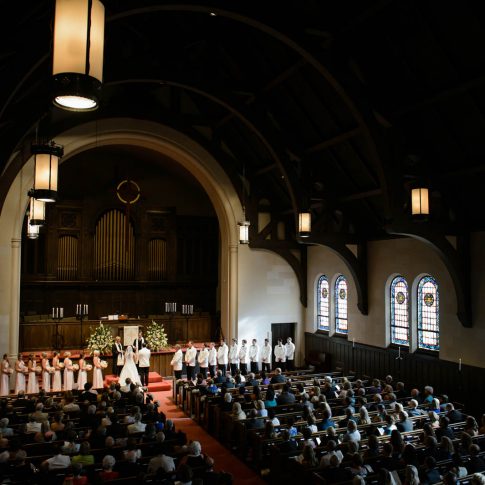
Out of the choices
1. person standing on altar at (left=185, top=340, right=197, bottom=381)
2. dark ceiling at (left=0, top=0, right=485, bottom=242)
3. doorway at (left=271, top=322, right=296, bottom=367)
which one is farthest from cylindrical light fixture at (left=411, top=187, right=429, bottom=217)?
doorway at (left=271, top=322, right=296, bottom=367)

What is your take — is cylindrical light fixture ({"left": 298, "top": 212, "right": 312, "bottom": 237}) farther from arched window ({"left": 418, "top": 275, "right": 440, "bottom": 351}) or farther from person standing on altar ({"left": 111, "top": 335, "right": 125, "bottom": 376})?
person standing on altar ({"left": 111, "top": 335, "right": 125, "bottom": 376})

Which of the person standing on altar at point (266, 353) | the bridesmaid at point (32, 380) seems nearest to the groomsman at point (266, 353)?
the person standing on altar at point (266, 353)

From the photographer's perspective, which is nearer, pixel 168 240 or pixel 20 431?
pixel 20 431

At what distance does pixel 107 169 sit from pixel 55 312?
6.92 m

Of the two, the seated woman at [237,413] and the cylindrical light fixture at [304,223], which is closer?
the seated woman at [237,413]

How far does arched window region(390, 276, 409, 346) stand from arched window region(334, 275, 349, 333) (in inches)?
102

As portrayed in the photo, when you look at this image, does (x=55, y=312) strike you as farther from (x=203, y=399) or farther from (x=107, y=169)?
(x=203, y=399)

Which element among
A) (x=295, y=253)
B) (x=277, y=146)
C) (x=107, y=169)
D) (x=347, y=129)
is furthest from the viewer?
(x=107, y=169)

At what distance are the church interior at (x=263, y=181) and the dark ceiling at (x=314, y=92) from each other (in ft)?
0.18

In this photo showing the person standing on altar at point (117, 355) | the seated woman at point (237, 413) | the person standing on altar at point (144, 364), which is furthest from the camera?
the person standing on altar at point (117, 355)

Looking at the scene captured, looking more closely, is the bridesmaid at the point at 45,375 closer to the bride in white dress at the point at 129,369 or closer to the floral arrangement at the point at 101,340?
the bride in white dress at the point at 129,369

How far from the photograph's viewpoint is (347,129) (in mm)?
14242

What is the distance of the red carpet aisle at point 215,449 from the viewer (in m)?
9.81

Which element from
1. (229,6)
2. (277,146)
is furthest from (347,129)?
(229,6)
